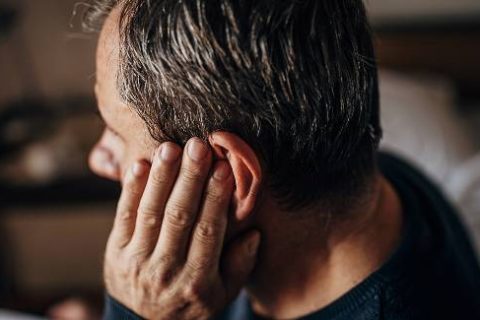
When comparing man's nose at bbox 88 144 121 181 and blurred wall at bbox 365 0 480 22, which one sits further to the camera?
blurred wall at bbox 365 0 480 22

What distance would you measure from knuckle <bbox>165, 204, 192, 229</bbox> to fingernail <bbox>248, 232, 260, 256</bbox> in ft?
0.30

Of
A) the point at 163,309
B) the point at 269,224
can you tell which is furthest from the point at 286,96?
the point at 163,309


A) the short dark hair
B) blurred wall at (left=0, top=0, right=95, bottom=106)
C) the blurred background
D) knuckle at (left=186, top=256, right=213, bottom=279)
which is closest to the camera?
the short dark hair

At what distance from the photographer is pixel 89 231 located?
6.67 feet

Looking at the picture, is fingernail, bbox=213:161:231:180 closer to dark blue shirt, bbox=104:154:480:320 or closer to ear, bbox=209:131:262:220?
ear, bbox=209:131:262:220

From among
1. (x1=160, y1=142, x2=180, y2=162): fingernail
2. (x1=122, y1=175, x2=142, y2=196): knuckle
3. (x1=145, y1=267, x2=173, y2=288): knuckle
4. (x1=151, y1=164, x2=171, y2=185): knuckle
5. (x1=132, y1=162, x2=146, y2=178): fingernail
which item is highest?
(x1=160, y1=142, x2=180, y2=162): fingernail

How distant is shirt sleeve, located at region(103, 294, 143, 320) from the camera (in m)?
0.72

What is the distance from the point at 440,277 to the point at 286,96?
0.35 metres

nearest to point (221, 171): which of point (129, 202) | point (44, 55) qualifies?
point (129, 202)

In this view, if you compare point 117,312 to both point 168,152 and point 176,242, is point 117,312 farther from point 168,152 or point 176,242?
point 168,152

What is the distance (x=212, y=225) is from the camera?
0.64m

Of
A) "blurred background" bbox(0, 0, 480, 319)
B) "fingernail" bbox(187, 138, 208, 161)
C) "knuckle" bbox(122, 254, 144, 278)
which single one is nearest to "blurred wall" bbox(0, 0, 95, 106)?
"blurred background" bbox(0, 0, 480, 319)

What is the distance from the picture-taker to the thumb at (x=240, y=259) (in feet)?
2.27

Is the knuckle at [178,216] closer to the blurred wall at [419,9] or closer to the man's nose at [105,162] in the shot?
the man's nose at [105,162]
